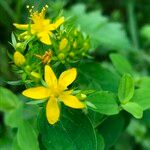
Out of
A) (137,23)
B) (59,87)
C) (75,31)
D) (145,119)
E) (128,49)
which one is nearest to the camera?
(59,87)

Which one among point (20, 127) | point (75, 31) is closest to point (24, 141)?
point (20, 127)

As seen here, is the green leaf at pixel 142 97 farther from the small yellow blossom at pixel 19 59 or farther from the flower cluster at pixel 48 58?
the small yellow blossom at pixel 19 59

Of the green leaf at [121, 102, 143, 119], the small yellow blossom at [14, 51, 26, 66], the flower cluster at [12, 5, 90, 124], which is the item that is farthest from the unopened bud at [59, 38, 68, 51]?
the green leaf at [121, 102, 143, 119]

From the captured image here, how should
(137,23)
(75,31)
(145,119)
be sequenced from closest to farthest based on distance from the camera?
(75,31)
(145,119)
(137,23)

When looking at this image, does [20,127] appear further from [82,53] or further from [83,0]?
[83,0]

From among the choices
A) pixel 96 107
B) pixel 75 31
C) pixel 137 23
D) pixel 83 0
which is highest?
pixel 75 31

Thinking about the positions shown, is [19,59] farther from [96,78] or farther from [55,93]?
[96,78]

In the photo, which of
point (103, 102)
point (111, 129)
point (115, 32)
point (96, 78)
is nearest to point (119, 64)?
point (96, 78)
